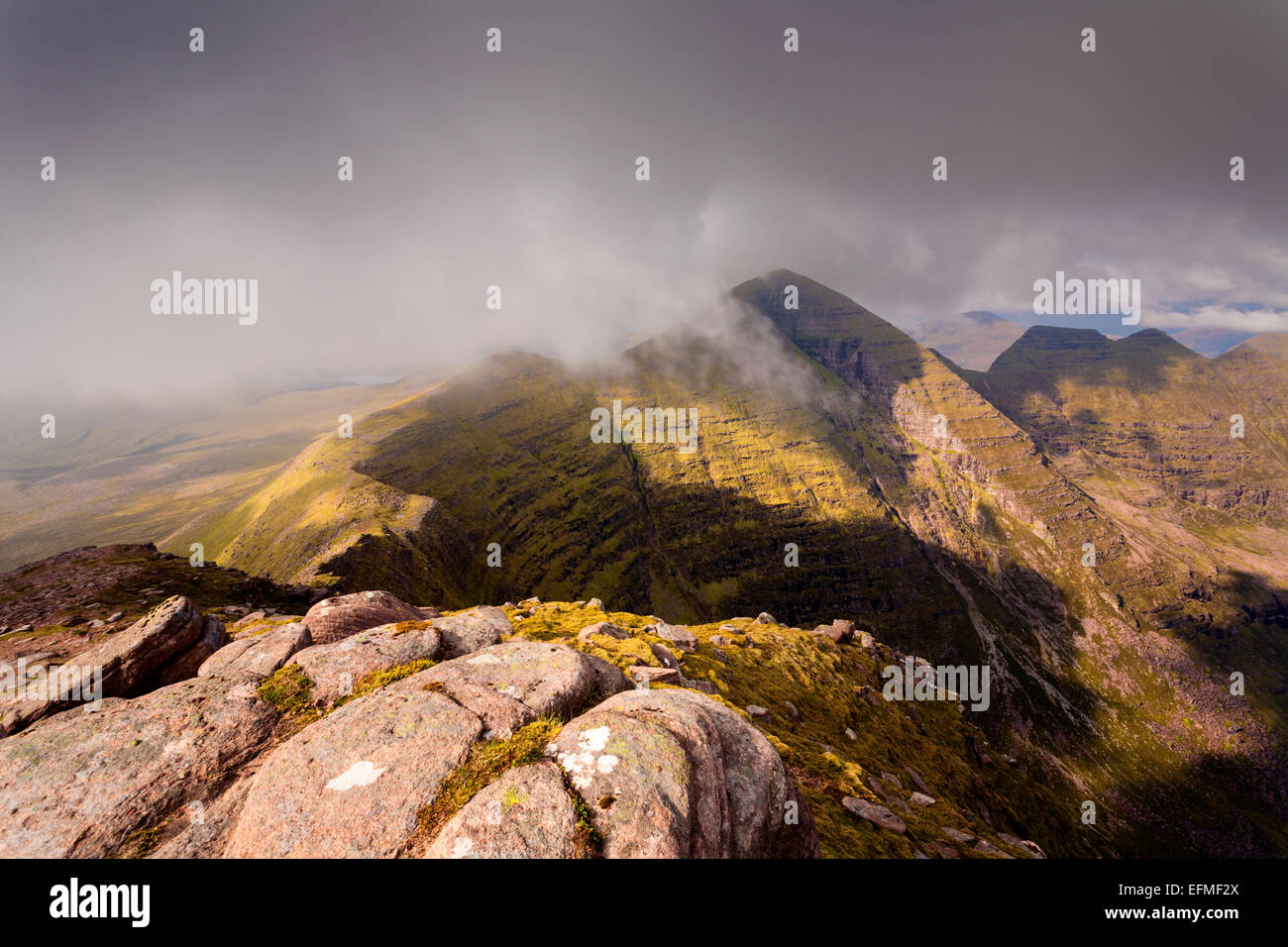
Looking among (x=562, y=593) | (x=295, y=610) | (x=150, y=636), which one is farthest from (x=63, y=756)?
(x=562, y=593)

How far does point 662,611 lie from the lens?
634 feet

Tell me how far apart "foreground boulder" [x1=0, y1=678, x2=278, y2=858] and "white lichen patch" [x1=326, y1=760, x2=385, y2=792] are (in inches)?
146

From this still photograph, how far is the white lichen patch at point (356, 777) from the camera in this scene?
913 cm

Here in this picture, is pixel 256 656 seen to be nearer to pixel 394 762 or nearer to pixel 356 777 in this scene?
pixel 356 777

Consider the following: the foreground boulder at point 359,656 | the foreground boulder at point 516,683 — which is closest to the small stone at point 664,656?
the foreground boulder at point 516,683

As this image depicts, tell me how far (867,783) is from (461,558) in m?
131

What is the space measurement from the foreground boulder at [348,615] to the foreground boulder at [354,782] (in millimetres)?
8140

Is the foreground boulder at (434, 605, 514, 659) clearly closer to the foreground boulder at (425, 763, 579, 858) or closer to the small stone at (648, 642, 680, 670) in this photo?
the foreground boulder at (425, 763, 579, 858)

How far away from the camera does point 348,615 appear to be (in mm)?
19500

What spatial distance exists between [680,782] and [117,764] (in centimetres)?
1286

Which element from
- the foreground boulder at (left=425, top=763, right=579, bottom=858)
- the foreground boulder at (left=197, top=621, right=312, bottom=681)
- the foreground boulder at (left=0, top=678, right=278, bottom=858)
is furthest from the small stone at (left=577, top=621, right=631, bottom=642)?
the foreground boulder at (left=425, top=763, right=579, bottom=858)

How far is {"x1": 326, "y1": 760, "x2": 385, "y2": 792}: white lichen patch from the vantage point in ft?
30.0
